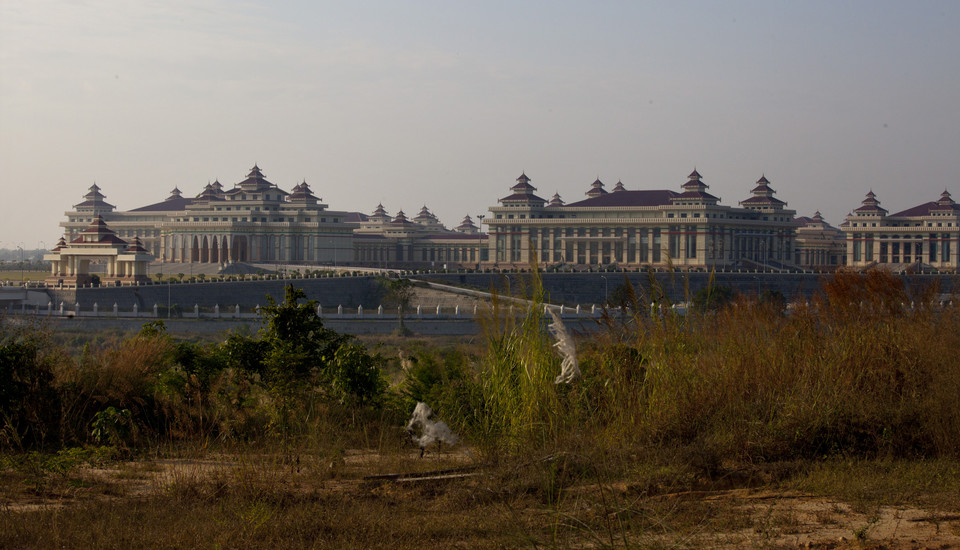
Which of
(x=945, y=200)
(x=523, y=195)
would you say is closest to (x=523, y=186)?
(x=523, y=195)

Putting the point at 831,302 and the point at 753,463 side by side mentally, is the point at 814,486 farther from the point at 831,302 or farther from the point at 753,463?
the point at 831,302

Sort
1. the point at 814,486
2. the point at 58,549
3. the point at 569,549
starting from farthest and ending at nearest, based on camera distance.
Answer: the point at 814,486
the point at 58,549
the point at 569,549

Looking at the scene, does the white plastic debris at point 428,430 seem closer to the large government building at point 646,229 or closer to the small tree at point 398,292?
the small tree at point 398,292

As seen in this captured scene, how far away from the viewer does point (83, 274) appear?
169ft

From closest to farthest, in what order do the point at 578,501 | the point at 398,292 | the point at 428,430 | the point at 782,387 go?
the point at 578,501 → the point at 782,387 → the point at 428,430 → the point at 398,292

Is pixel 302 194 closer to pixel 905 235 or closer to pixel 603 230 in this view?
pixel 603 230

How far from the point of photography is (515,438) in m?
8.15

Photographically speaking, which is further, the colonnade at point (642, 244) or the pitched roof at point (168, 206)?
the pitched roof at point (168, 206)

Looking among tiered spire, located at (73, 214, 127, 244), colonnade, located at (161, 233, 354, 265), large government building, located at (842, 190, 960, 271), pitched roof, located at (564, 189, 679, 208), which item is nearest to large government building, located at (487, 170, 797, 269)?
pitched roof, located at (564, 189, 679, 208)

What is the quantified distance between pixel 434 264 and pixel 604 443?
89138 millimetres

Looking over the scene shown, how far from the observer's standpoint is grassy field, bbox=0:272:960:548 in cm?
622

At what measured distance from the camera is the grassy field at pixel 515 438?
20.4 feet

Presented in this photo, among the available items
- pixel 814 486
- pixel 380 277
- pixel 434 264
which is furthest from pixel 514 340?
pixel 434 264

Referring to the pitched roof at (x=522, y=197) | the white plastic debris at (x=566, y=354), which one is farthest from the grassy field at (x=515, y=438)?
the pitched roof at (x=522, y=197)
